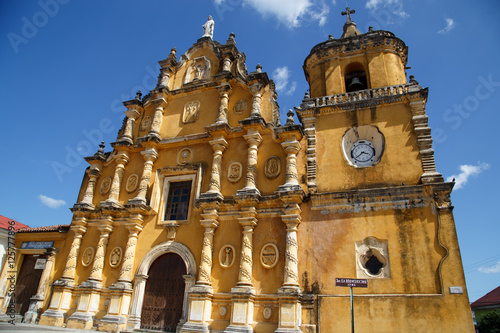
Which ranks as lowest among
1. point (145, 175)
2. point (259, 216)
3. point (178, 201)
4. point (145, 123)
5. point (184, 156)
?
point (259, 216)

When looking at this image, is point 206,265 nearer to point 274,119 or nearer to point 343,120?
point 274,119

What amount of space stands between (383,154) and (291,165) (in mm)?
3098

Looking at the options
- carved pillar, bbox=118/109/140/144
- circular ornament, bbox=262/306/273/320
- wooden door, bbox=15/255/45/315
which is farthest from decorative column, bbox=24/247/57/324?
circular ornament, bbox=262/306/273/320

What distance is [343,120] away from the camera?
12.6 meters

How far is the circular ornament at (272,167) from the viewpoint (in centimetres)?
1259

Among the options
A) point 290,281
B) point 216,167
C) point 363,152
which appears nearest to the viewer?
point 290,281

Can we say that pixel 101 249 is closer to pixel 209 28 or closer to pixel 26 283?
pixel 26 283

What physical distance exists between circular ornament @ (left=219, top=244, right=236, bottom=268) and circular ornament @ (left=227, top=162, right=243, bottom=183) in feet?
8.35

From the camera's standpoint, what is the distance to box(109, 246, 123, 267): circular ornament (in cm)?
1337

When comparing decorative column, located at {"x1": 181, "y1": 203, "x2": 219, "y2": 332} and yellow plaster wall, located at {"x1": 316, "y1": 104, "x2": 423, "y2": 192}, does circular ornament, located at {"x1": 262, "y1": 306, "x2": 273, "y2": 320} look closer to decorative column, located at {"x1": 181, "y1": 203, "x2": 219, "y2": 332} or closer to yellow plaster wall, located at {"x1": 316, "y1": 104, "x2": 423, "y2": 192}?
decorative column, located at {"x1": 181, "y1": 203, "x2": 219, "y2": 332}

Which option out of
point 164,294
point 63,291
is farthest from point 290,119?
point 63,291

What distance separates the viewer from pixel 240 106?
47.9 feet

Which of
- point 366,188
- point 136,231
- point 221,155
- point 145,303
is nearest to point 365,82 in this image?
point 366,188

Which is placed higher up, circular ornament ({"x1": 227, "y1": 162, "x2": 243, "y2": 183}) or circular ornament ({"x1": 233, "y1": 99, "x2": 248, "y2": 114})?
circular ornament ({"x1": 233, "y1": 99, "x2": 248, "y2": 114})
